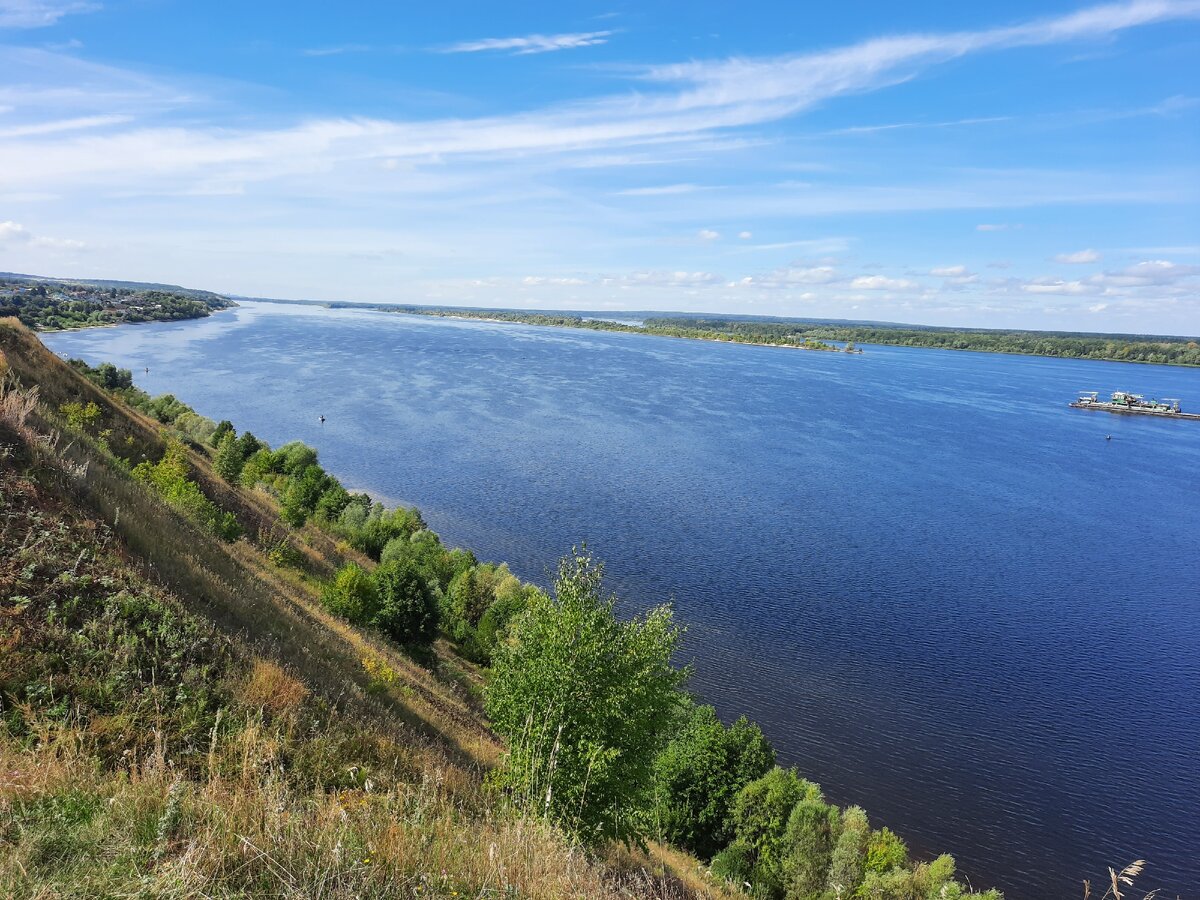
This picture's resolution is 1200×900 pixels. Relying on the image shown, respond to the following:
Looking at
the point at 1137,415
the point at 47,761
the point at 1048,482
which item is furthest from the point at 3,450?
the point at 1137,415

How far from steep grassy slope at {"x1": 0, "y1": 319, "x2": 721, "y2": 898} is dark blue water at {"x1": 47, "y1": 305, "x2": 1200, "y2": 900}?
18.7 m

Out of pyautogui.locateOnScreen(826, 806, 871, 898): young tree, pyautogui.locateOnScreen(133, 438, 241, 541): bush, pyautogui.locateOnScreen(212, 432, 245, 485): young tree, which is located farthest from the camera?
pyautogui.locateOnScreen(212, 432, 245, 485): young tree

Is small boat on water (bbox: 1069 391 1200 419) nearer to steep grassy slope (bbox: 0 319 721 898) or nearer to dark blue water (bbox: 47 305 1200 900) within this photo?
dark blue water (bbox: 47 305 1200 900)

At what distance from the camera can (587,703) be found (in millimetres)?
12422

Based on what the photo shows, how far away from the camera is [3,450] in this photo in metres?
10.8

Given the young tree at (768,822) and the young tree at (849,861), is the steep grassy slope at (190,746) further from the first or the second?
the young tree at (768,822)

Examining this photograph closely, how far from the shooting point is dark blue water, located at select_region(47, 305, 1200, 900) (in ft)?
83.1

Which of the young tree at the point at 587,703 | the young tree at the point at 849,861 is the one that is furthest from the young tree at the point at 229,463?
the young tree at the point at 849,861

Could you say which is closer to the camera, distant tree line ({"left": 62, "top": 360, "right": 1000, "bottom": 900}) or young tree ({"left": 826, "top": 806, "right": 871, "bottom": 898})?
distant tree line ({"left": 62, "top": 360, "right": 1000, "bottom": 900})

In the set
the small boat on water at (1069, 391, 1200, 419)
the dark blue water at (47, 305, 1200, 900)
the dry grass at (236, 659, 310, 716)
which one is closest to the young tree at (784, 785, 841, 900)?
the dark blue water at (47, 305, 1200, 900)

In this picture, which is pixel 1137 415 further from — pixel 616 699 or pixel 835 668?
pixel 616 699

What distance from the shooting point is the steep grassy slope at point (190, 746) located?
5.00 m

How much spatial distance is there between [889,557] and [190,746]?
146 ft

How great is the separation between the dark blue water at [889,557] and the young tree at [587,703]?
15.2 m
